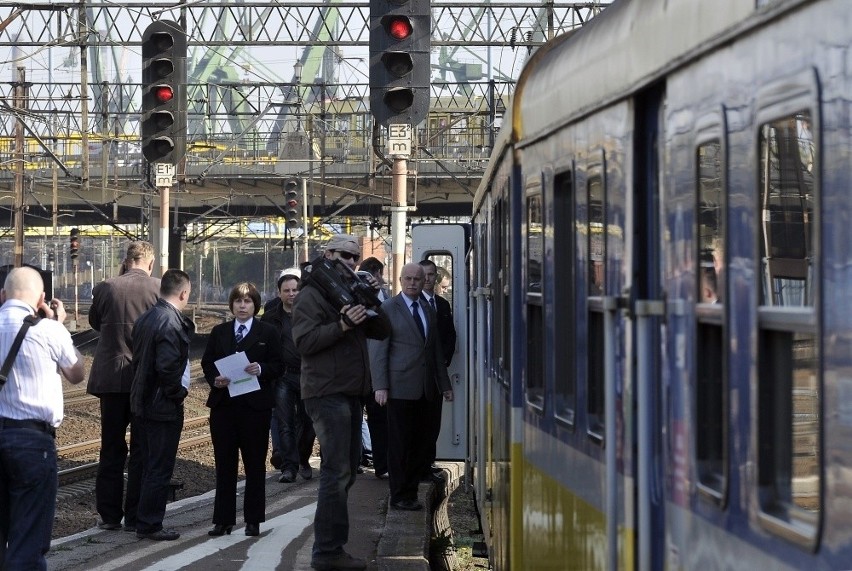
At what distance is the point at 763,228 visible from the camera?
3.10m

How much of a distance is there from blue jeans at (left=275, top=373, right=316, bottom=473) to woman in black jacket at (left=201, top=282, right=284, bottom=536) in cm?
345

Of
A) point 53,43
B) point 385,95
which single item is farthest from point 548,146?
point 53,43

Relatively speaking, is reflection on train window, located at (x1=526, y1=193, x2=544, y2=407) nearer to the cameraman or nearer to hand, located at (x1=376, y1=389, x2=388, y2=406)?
the cameraman

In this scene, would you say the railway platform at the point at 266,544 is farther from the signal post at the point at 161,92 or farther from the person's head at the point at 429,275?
the signal post at the point at 161,92

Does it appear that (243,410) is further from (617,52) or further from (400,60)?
A: (617,52)

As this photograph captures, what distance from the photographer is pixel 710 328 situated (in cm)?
346

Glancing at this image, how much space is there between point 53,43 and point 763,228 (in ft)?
84.6

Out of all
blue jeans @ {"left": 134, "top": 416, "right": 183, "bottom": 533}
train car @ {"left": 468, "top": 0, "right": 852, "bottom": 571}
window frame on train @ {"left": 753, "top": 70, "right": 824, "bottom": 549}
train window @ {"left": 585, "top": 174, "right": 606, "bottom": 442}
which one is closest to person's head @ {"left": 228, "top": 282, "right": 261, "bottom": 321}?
blue jeans @ {"left": 134, "top": 416, "right": 183, "bottom": 533}

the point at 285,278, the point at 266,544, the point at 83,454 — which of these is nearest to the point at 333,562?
the point at 266,544

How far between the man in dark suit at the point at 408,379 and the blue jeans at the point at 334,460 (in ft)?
7.13

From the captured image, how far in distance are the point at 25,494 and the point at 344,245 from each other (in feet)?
7.53

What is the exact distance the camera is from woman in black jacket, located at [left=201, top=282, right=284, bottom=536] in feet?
32.6

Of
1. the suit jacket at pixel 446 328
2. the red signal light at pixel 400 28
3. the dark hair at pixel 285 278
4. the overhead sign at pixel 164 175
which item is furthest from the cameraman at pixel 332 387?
the overhead sign at pixel 164 175

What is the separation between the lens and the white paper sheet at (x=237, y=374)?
984 cm
